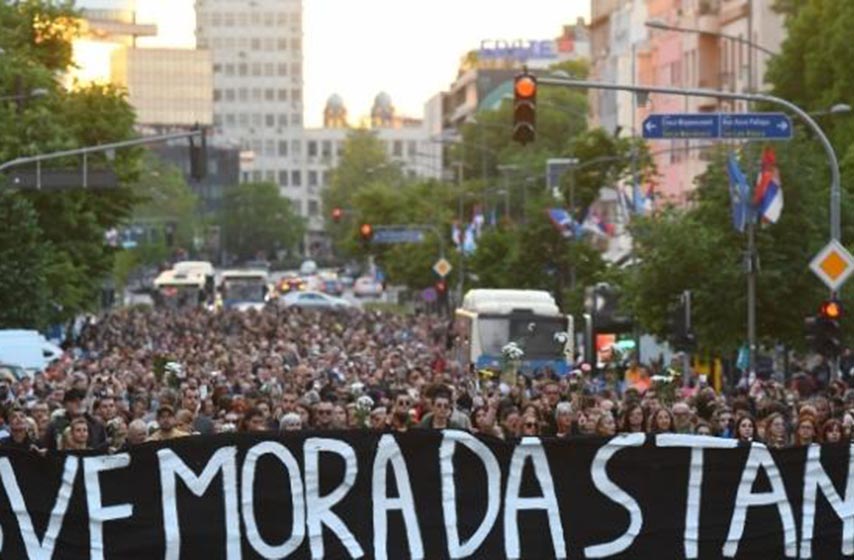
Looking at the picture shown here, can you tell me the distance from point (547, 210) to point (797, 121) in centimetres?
2191

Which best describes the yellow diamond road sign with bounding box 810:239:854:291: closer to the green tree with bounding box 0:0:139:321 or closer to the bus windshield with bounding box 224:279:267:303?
the green tree with bounding box 0:0:139:321

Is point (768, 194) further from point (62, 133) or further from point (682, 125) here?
point (62, 133)

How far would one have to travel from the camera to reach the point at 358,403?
28969mm

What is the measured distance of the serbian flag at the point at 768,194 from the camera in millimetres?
43844

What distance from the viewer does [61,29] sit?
279 feet

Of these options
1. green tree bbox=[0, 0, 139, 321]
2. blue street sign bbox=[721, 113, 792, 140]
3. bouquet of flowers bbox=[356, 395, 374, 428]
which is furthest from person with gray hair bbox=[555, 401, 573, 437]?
green tree bbox=[0, 0, 139, 321]

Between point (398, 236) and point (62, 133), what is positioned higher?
point (62, 133)

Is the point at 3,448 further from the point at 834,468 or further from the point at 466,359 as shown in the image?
the point at 466,359

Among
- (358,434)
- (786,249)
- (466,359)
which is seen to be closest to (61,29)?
(466,359)

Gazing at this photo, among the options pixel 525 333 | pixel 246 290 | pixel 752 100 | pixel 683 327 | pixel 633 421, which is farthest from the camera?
pixel 246 290

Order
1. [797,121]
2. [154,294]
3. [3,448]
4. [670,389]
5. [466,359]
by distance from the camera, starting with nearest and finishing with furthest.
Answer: [3,448] < [670,389] < [466,359] < [797,121] < [154,294]

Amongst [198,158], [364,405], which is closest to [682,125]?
[364,405]

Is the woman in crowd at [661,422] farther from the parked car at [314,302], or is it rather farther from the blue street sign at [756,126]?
the parked car at [314,302]

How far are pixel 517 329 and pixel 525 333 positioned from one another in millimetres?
487
